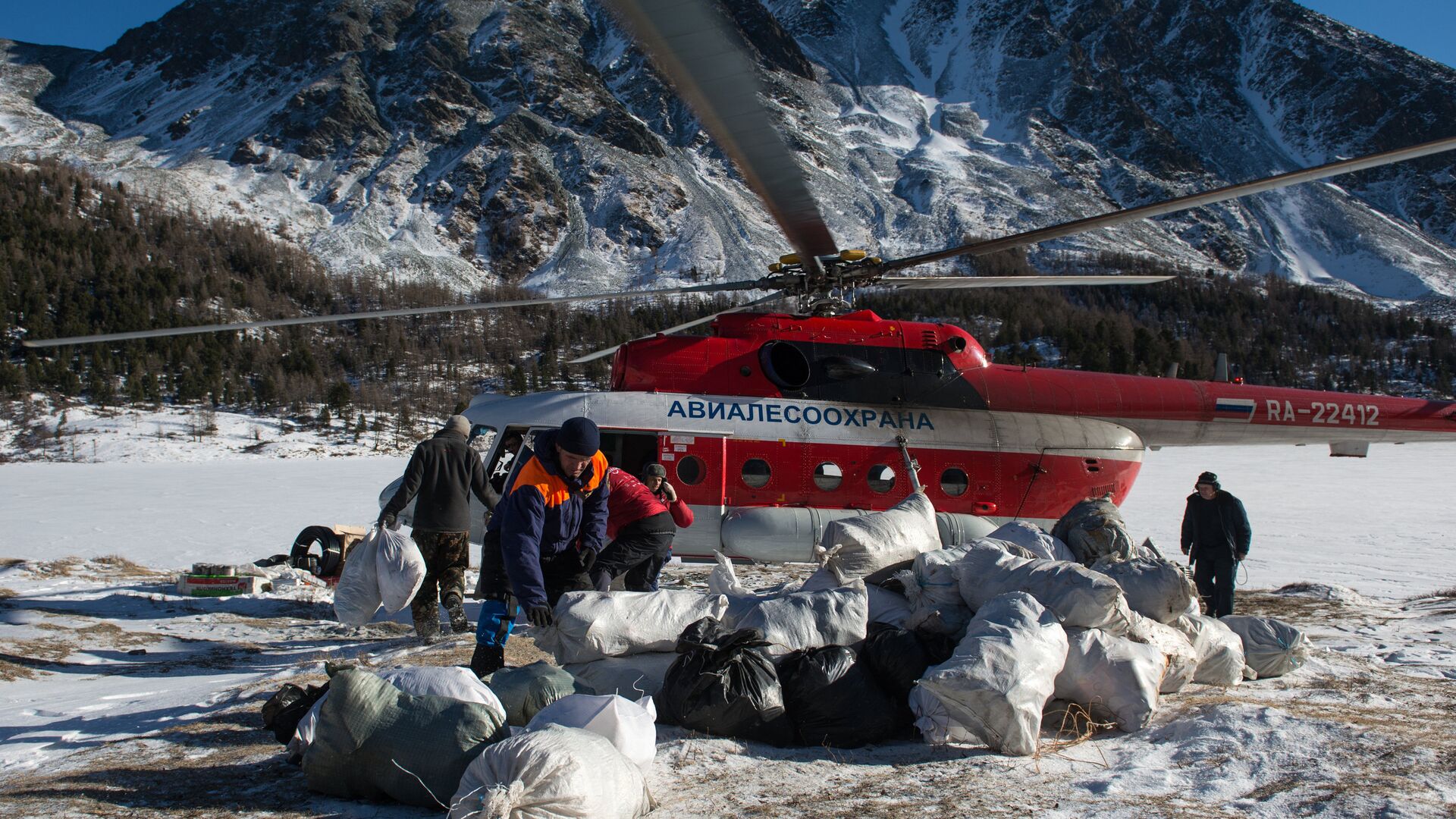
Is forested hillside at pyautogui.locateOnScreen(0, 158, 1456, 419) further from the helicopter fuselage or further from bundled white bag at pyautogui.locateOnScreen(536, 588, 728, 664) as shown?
bundled white bag at pyautogui.locateOnScreen(536, 588, 728, 664)

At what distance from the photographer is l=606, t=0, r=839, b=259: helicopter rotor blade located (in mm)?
3189

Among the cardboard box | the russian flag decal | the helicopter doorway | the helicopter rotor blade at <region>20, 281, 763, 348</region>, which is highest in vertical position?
the helicopter rotor blade at <region>20, 281, 763, 348</region>

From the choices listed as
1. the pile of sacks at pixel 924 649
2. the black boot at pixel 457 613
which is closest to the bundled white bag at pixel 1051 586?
the pile of sacks at pixel 924 649

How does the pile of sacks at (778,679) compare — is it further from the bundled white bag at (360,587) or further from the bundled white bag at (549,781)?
the bundled white bag at (360,587)

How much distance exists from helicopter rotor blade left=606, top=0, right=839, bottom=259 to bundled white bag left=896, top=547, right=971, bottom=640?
7.30 feet

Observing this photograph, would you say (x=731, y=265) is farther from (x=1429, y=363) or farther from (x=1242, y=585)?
(x=1242, y=585)

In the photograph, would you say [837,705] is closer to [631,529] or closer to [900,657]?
[900,657]

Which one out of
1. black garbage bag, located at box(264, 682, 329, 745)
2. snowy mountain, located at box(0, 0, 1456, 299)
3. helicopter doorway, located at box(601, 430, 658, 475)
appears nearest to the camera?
black garbage bag, located at box(264, 682, 329, 745)

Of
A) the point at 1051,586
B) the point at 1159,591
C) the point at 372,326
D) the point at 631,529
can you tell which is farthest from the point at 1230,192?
the point at 372,326

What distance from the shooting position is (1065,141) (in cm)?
18488

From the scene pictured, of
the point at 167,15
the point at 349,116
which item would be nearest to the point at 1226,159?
the point at 349,116

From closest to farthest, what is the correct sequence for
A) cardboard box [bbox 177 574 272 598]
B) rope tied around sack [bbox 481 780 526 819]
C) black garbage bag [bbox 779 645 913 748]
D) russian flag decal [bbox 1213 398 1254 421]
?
1. rope tied around sack [bbox 481 780 526 819]
2. black garbage bag [bbox 779 645 913 748]
3. cardboard box [bbox 177 574 272 598]
4. russian flag decal [bbox 1213 398 1254 421]

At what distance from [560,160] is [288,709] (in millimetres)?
169440

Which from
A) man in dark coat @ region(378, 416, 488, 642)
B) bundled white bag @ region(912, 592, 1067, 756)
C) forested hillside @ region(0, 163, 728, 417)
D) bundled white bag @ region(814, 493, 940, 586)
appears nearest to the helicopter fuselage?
man in dark coat @ region(378, 416, 488, 642)
